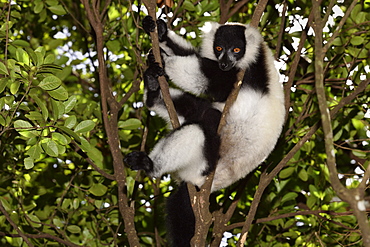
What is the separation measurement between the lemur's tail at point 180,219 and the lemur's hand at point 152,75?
0.95 m

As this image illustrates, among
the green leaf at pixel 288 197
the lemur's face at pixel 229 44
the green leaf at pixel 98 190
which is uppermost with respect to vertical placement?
the lemur's face at pixel 229 44

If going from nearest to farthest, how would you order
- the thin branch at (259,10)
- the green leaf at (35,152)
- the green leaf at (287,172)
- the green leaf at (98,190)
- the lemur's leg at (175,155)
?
the green leaf at (35,152)
the thin branch at (259,10)
the lemur's leg at (175,155)
the green leaf at (98,190)
the green leaf at (287,172)

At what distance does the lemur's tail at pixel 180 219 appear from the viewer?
4676mm

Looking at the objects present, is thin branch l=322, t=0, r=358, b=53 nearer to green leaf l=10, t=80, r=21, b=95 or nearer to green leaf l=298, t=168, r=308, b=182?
Result: green leaf l=10, t=80, r=21, b=95

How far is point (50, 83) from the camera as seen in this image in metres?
3.84

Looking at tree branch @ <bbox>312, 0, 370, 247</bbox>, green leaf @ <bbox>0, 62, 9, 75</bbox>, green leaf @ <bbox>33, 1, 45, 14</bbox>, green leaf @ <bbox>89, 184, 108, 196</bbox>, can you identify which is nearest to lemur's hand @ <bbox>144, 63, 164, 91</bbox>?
green leaf @ <bbox>89, 184, 108, 196</bbox>

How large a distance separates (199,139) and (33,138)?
4.44 ft

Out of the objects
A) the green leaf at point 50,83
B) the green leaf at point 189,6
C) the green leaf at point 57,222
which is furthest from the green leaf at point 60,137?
the green leaf at point 189,6

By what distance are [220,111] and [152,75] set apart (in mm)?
716

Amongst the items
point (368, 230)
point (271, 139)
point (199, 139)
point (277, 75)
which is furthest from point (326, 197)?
point (368, 230)

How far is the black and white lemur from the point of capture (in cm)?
455

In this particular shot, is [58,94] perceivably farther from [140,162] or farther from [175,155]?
[175,155]

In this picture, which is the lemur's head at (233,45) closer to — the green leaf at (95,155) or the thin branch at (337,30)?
the green leaf at (95,155)

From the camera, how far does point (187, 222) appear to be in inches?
187
